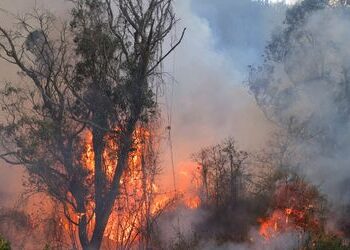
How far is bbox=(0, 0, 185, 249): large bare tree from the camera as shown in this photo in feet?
54.5

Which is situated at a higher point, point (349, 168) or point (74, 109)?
point (74, 109)

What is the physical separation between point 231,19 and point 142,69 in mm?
50085

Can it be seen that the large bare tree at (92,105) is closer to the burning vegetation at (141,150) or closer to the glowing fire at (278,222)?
the burning vegetation at (141,150)

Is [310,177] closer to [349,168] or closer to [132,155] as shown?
[349,168]

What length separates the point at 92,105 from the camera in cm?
1731

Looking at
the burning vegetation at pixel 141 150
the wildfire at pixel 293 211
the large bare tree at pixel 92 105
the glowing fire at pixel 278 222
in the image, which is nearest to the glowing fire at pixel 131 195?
the burning vegetation at pixel 141 150

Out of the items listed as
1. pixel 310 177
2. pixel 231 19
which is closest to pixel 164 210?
pixel 310 177

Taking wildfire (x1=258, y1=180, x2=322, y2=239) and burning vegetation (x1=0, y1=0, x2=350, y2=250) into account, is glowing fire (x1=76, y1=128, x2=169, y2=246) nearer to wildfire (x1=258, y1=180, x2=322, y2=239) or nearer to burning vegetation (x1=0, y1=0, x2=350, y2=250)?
burning vegetation (x1=0, y1=0, x2=350, y2=250)

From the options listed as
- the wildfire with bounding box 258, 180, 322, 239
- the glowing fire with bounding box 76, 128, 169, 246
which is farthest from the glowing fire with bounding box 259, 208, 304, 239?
the glowing fire with bounding box 76, 128, 169, 246

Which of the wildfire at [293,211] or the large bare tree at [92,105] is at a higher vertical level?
the large bare tree at [92,105]

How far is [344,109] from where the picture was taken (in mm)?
21734

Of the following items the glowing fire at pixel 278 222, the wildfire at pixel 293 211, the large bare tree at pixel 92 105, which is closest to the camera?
the large bare tree at pixel 92 105

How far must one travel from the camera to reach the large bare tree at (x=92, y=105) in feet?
54.5

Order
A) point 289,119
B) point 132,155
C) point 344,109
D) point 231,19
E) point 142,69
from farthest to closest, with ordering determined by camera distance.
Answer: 1. point 231,19
2. point 289,119
3. point 344,109
4. point 132,155
5. point 142,69
